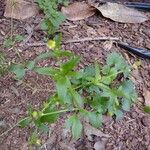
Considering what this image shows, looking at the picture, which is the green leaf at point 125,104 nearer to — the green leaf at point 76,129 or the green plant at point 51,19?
the green leaf at point 76,129

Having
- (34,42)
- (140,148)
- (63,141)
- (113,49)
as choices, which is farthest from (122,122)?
(34,42)

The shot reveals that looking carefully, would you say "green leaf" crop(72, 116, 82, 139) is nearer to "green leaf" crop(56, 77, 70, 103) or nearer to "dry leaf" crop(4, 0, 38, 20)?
"green leaf" crop(56, 77, 70, 103)

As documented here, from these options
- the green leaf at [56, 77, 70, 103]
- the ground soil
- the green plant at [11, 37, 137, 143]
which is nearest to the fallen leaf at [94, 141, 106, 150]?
the ground soil

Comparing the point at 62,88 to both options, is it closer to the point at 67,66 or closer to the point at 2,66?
the point at 67,66

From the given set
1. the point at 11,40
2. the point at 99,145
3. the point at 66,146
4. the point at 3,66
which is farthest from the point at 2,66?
the point at 99,145

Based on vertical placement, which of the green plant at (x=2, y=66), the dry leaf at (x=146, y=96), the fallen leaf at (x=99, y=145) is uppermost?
the green plant at (x=2, y=66)

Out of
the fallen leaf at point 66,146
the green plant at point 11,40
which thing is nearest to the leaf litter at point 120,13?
the green plant at point 11,40
